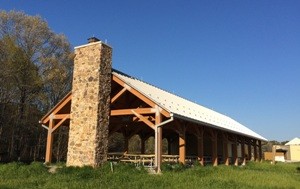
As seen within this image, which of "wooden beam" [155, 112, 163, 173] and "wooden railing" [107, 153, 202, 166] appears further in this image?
"wooden railing" [107, 153, 202, 166]

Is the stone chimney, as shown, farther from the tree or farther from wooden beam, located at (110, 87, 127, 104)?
the tree

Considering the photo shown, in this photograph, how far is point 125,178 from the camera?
13.5m

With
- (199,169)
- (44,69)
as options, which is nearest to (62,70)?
(44,69)

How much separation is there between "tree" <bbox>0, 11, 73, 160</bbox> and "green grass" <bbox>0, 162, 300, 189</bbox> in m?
11.5

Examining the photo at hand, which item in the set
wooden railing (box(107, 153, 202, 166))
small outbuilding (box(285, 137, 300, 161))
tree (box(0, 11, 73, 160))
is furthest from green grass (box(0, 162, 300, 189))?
small outbuilding (box(285, 137, 300, 161))

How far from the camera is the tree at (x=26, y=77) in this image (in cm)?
2644

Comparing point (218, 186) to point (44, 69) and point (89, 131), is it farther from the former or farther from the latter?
point (44, 69)

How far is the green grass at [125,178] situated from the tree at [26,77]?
11.5m

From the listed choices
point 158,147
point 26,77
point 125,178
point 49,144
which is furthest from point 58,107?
point 26,77

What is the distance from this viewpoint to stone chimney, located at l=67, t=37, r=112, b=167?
16.8m

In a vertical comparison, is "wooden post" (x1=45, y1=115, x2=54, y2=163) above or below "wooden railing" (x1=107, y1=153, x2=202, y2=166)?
above

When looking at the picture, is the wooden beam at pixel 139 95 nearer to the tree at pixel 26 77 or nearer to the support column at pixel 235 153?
the tree at pixel 26 77

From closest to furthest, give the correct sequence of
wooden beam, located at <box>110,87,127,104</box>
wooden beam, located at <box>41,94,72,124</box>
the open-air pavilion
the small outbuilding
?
the open-air pavilion, wooden beam, located at <box>110,87,127,104</box>, wooden beam, located at <box>41,94,72,124</box>, the small outbuilding

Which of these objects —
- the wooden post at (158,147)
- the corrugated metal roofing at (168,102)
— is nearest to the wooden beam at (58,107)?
the corrugated metal roofing at (168,102)
